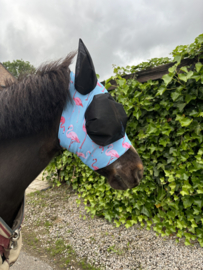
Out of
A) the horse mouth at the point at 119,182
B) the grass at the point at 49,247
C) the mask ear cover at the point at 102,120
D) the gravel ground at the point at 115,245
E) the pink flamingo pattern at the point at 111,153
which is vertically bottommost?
the gravel ground at the point at 115,245

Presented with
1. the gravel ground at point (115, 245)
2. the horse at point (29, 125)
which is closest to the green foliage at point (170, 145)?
the gravel ground at point (115, 245)

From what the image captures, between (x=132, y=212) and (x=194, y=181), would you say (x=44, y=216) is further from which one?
(x=194, y=181)

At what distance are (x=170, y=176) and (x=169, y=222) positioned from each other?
66cm

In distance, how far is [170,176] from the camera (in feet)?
7.25

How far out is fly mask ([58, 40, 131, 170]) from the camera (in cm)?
98

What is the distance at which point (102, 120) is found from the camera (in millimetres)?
970

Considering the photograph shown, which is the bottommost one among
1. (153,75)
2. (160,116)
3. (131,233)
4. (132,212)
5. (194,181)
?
(131,233)

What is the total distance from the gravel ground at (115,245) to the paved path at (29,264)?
29cm

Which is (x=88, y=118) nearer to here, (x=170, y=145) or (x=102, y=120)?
(x=102, y=120)

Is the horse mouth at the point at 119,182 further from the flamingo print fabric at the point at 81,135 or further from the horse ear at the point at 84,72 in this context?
the horse ear at the point at 84,72

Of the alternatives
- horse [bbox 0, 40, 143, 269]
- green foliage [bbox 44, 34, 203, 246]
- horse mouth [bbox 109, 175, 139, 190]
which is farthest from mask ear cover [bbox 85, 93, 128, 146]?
green foliage [bbox 44, 34, 203, 246]

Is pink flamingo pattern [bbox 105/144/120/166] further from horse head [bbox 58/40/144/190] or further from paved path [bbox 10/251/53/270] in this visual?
paved path [bbox 10/251/53/270]

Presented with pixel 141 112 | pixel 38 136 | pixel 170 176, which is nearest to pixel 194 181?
pixel 170 176

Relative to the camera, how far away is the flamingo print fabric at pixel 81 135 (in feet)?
3.31
